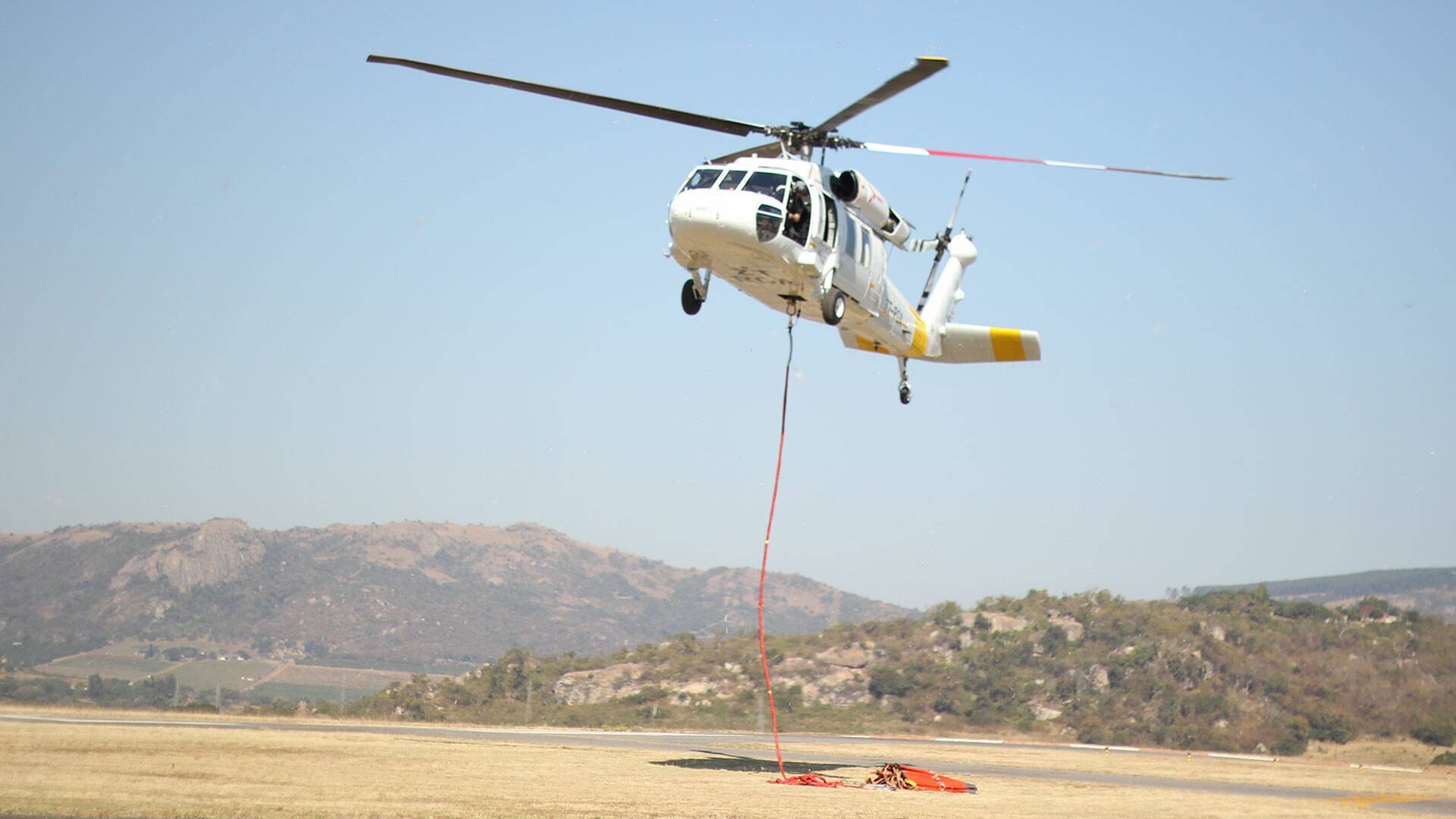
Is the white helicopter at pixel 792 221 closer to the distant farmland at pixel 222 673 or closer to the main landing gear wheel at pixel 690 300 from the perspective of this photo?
the main landing gear wheel at pixel 690 300

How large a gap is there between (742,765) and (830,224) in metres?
15.4

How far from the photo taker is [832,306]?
870 inches

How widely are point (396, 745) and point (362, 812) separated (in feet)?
42.5

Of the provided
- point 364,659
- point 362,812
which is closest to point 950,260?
point 362,812

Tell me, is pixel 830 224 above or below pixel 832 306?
above

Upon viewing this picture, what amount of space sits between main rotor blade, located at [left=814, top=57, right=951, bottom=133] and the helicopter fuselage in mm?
948

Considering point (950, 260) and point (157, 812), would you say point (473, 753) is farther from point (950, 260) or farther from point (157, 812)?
point (950, 260)

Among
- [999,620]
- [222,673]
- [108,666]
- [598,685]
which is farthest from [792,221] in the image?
[108,666]

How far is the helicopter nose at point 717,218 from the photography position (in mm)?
20422

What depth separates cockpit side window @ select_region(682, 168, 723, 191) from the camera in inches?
827

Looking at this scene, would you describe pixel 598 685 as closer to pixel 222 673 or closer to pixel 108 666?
pixel 222 673

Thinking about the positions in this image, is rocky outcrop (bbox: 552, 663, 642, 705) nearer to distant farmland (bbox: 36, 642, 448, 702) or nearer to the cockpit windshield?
the cockpit windshield

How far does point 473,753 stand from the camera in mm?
30641

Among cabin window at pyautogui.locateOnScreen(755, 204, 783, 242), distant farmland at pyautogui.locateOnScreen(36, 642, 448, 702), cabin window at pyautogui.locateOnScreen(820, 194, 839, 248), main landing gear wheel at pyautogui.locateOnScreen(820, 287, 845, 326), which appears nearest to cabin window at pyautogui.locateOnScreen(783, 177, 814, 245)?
cabin window at pyautogui.locateOnScreen(755, 204, 783, 242)
